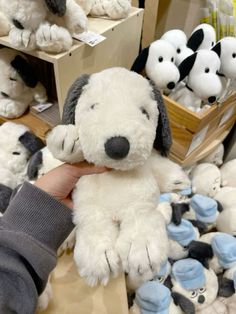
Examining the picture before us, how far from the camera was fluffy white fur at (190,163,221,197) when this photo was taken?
1103mm

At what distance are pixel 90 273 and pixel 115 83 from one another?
28 centimetres

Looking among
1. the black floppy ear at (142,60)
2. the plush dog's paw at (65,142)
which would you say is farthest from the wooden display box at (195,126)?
the plush dog's paw at (65,142)

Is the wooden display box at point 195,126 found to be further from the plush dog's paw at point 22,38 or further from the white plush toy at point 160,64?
the plush dog's paw at point 22,38

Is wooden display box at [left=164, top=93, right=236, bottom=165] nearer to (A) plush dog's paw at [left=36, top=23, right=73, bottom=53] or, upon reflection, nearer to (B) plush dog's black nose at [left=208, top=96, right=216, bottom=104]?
(B) plush dog's black nose at [left=208, top=96, right=216, bottom=104]

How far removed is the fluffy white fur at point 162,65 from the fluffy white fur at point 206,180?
1.24ft

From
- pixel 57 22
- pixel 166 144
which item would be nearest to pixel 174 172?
pixel 166 144

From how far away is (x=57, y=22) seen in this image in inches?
29.2

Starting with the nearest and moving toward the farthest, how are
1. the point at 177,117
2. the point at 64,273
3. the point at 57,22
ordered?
the point at 64,273
the point at 57,22
the point at 177,117

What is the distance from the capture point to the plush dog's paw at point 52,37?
688 mm

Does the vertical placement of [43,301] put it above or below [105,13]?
below

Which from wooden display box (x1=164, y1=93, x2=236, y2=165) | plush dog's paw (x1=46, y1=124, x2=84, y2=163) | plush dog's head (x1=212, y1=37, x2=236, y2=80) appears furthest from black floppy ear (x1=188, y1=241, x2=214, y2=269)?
plush dog's paw (x1=46, y1=124, x2=84, y2=163)

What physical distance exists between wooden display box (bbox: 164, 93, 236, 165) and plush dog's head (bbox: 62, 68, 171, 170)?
0.38m

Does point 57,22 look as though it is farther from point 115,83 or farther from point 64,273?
point 64,273

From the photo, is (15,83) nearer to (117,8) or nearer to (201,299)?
(117,8)
